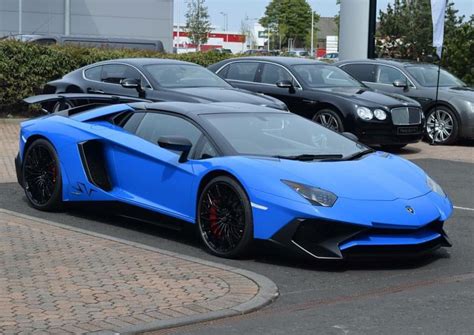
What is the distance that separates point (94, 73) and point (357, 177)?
348 inches

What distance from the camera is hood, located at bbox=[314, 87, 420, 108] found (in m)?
14.1

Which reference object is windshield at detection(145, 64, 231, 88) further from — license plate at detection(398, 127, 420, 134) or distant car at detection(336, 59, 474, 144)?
distant car at detection(336, 59, 474, 144)

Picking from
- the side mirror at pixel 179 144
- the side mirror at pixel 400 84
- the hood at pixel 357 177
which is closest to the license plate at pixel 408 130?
the side mirror at pixel 400 84

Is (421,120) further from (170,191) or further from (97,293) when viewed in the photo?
(97,293)

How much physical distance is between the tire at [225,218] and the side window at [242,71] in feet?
29.9

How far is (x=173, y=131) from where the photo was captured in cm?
745

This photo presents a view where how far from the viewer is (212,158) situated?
6.91 metres

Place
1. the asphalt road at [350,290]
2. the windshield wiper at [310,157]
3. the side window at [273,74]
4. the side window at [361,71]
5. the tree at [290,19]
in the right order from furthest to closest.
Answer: the tree at [290,19], the side window at [361,71], the side window at [273,74], the windshield wiper at [310,157], the asphalt road at [350,290]

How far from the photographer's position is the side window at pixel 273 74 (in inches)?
600

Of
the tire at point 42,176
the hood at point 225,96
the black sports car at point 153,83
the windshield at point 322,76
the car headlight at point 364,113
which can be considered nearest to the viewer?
the tire at point 42,176

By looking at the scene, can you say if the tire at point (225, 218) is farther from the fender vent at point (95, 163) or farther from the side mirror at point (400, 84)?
the side mirror at point (400, 84)

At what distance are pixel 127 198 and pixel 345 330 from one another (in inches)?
124

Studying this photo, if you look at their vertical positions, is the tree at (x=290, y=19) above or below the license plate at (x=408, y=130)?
above

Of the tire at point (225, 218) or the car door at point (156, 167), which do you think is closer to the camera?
the tire at point (225, 218)
